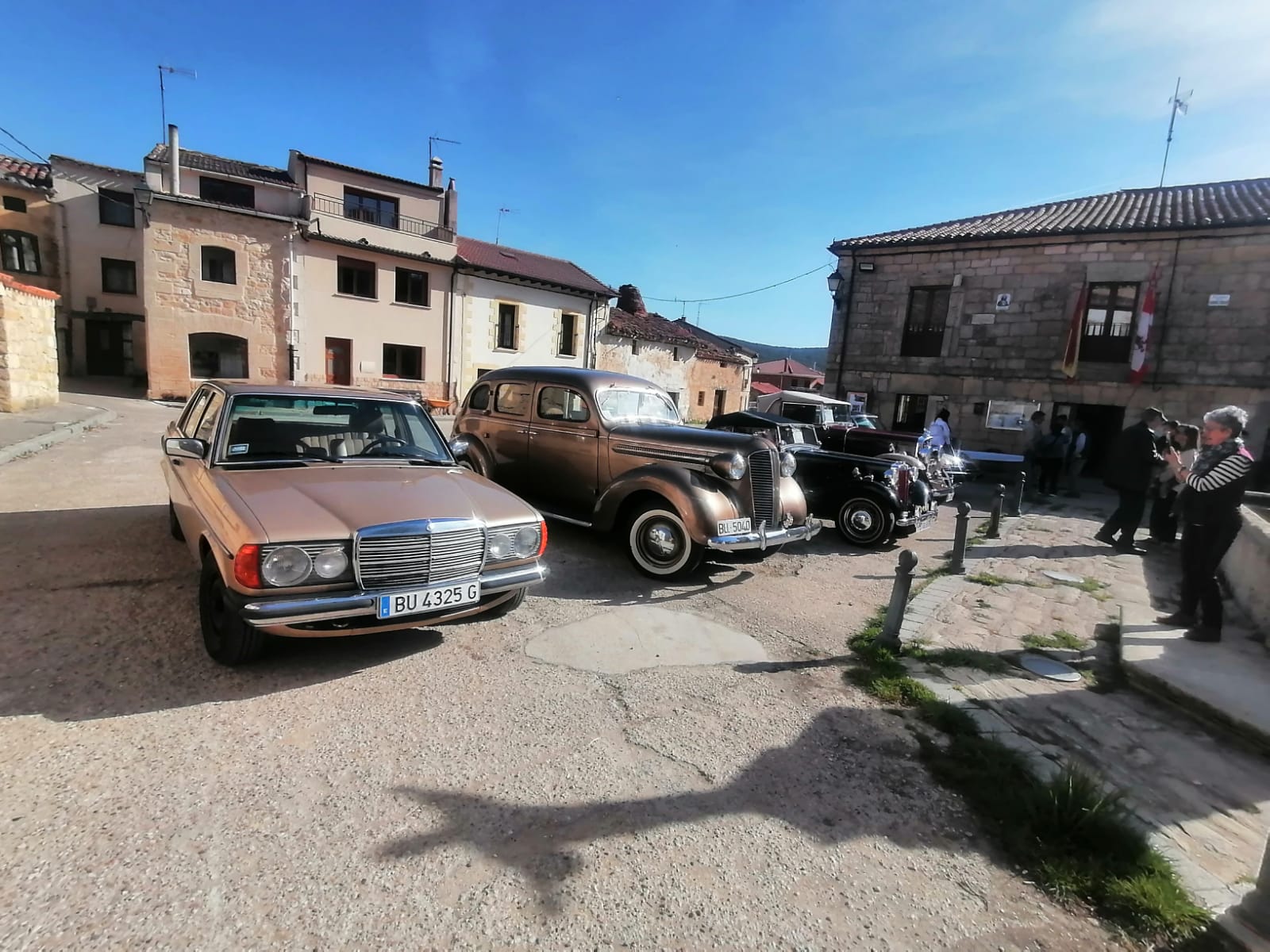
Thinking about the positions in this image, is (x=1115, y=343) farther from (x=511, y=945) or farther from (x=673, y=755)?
(x=511, y=945)

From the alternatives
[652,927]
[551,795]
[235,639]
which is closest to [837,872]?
[652,927]

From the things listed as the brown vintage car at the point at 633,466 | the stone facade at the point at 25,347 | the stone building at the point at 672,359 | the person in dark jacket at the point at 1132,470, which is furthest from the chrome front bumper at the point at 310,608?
the stone building at the point at 672,359

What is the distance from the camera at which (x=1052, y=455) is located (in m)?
12.8

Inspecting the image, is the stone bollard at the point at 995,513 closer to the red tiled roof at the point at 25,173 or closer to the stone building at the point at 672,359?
the stone building at the point at 672,359

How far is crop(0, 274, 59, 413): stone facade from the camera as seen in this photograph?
11805 millimetres

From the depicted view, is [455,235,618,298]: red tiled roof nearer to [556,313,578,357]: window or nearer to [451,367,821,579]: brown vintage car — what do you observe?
[556,313,578,357]: window

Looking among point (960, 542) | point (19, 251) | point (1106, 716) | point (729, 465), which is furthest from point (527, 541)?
point (19, 251)

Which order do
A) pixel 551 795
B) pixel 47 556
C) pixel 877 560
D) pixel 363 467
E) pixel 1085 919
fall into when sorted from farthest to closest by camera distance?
pixel 877 560 < pixel 47 556 < pixel 363 467 < pixel 551 795 < pixel 1085 919

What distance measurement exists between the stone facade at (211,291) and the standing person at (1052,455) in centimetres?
2293

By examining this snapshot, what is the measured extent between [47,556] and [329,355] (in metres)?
20.5

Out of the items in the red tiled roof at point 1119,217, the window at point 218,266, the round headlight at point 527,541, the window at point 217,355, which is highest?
the red tiled roof at point 1119,217

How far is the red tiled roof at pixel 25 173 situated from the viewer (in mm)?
23891

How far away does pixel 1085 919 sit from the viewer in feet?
7.11

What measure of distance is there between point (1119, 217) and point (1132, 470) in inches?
484
